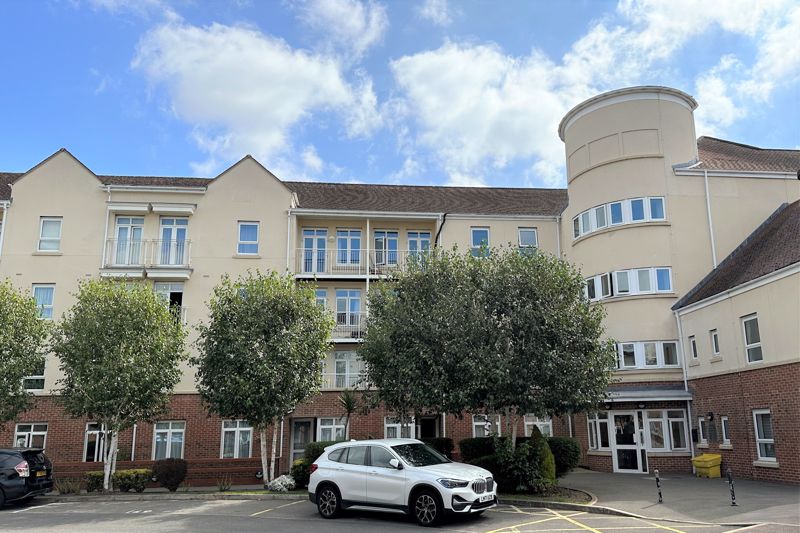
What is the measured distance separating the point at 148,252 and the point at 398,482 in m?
18.0

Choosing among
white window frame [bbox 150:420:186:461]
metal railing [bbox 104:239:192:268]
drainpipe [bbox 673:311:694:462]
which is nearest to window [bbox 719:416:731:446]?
drainpipe [bbox 673:311:694:462]

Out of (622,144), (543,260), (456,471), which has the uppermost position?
(622,144)

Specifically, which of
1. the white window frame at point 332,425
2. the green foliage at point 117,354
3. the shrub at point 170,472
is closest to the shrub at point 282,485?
the shrub at point 170,472

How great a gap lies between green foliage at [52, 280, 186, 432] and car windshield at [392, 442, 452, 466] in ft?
30.0

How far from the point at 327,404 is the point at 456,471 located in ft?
44.9

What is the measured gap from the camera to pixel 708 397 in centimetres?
1978

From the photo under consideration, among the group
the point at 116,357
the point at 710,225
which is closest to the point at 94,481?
the point at 116,357

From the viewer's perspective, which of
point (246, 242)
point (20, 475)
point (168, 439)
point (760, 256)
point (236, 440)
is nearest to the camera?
point (20, 475)

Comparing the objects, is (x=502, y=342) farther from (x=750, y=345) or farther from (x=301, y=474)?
(x=750, y=345)

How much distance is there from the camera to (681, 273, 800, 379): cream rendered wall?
15859 mm

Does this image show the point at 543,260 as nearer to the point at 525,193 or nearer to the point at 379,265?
the point at 379,265

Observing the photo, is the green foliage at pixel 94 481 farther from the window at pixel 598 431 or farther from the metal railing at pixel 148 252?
the window at pixel 598 431

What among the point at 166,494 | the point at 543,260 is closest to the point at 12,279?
the point at 166,494

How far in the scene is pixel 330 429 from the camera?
82.0 ft
